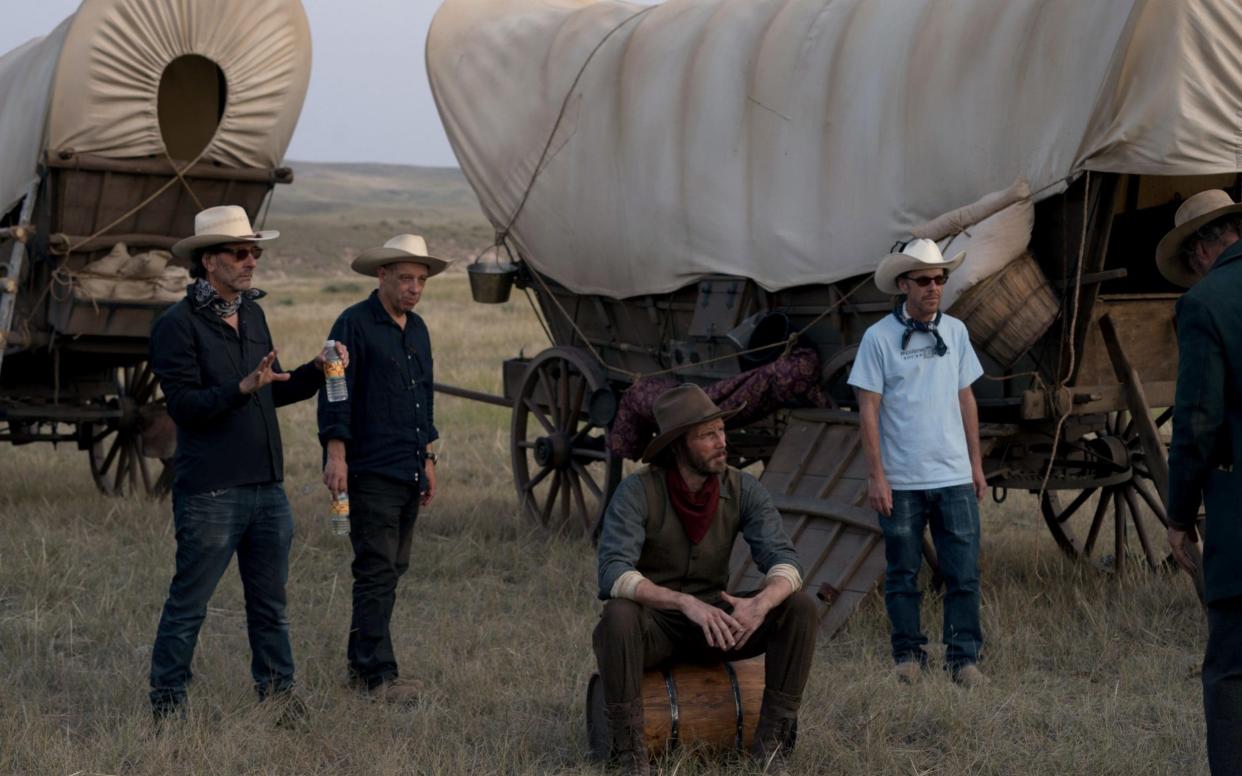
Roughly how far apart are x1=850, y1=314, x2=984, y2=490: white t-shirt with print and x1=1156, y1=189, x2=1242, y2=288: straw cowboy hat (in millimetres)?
1344

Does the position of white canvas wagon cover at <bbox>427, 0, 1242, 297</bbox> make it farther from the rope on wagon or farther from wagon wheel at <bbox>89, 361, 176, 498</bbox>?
wagon wheel at <bbox>89, 361, 176, 498</bbox>

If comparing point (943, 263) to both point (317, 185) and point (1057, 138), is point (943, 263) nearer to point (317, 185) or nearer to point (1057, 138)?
point (1057, 138)

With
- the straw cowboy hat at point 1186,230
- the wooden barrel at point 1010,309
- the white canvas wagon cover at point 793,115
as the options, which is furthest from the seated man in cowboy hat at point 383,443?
the straw cowboy hat at point 1186,230

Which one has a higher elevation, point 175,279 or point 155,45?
point 155,45

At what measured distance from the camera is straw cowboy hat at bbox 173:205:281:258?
5.62m

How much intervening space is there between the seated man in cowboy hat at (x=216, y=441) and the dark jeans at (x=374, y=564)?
47 centimetres

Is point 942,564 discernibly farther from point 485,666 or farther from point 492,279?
point 492,279

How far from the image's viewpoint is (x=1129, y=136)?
6.57m

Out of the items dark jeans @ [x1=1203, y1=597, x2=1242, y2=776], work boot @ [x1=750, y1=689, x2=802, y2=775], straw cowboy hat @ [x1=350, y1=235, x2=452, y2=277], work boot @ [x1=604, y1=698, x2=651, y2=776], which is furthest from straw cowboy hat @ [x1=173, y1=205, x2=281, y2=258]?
dark jeans @ [x1=1203, y1=597, x2=1242, y2=776]

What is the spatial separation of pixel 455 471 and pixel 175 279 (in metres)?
3.13

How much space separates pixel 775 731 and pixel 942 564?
1710mm

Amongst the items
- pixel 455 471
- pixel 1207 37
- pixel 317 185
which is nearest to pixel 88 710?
pixel 1207 37

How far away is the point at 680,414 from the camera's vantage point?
17.1 feet

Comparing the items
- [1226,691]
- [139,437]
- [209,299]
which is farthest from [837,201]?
[139,437]
